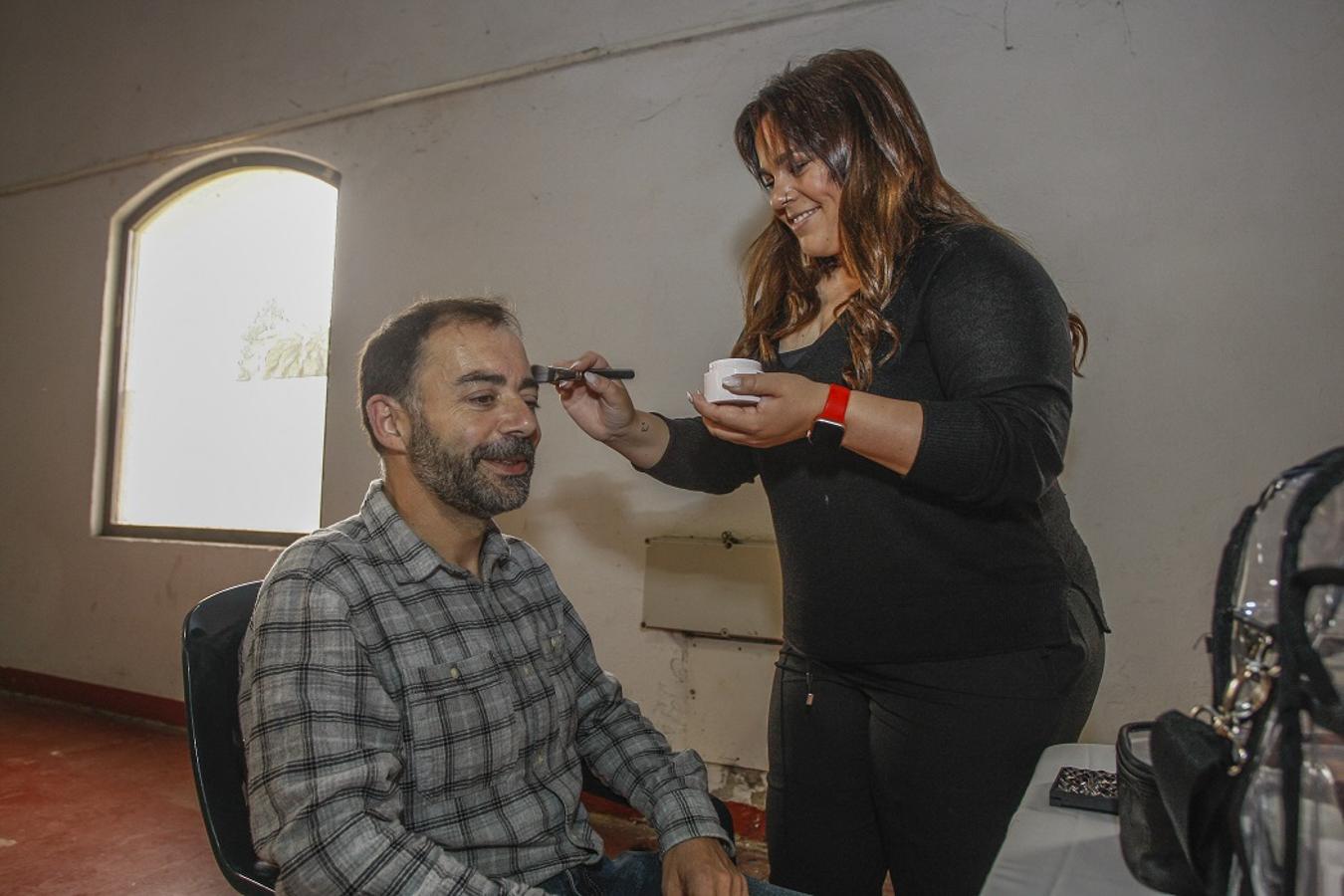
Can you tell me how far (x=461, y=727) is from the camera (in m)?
1.24

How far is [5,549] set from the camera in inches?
176

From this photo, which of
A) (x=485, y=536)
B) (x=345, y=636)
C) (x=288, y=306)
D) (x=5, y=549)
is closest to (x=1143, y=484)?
(x=485, y=536)

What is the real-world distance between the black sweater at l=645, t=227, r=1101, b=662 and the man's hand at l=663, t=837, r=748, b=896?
32cm

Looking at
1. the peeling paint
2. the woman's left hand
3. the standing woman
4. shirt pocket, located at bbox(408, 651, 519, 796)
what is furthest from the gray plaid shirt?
the peeling paint

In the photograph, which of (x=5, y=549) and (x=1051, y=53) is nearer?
(x=1051, y=53)

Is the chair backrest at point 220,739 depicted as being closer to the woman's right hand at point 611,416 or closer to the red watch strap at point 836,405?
the woman's right hand at point 611,416

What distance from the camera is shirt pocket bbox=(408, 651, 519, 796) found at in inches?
47.4

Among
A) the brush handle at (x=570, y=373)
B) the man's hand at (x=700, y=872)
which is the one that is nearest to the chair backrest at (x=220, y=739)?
the man's hand at (x=700, y=872)

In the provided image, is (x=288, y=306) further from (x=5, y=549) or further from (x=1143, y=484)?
(x=1143, y=484)

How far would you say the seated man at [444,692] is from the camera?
1.08 metres

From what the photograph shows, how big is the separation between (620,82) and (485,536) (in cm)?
201

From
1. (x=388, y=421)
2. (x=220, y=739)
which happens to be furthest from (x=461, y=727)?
(x=388, y=421)

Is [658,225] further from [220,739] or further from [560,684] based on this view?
[220,739]

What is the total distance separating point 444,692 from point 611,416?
1.98 ft
